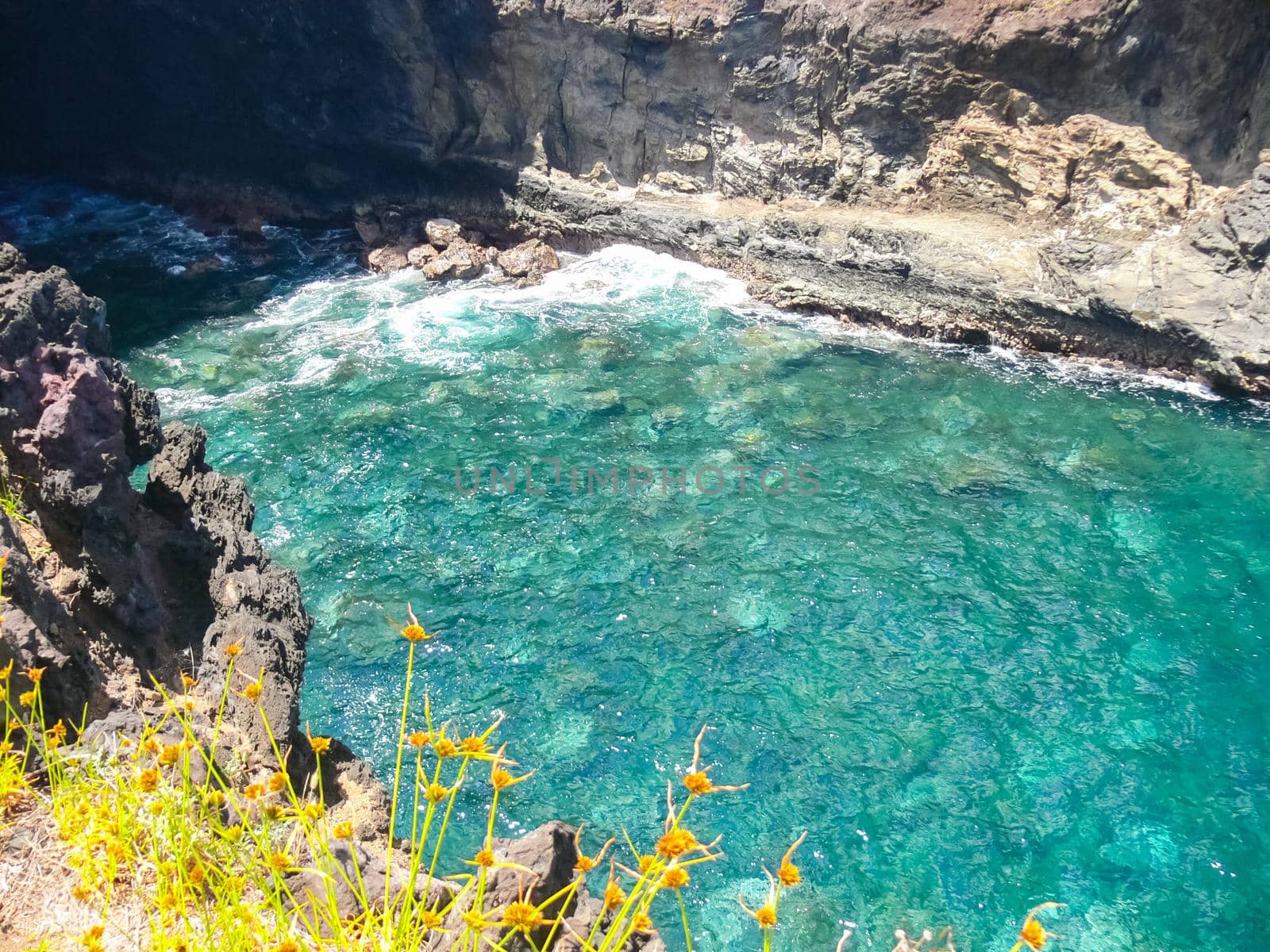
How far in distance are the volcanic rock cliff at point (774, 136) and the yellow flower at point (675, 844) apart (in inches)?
774

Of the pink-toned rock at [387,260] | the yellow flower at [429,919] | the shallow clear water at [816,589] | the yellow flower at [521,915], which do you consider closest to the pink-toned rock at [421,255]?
the pink-toned rock at [387,260]

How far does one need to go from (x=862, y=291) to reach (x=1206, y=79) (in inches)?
334

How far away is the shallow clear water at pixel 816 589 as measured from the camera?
9.84m

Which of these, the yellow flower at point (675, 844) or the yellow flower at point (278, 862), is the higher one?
the yellow flower at point (675, 844)

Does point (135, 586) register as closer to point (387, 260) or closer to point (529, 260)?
point (529, 260)

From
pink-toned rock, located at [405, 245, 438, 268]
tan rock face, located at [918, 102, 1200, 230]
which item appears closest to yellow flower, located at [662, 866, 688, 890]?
tan rock face, located at [918, 102, 1200, 230]

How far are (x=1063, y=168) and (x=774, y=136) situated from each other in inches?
321

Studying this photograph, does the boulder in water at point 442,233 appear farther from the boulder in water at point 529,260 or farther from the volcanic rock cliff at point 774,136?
the boulder in water at point 529,260

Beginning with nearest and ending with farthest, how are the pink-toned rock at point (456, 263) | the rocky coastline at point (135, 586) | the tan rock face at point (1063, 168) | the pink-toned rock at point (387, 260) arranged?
the rocky coastline at point (135, 586)
the tan rock face at point (1063, 168)
the pink-toned rock at point (456, 263)
the pink-toned rock at point (387, 260)

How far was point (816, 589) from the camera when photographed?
13352 millimetres

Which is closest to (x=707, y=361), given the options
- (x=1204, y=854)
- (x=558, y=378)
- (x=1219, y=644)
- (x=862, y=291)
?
(x=558, y=378)

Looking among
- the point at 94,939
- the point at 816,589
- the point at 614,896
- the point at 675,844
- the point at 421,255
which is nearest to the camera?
the point at 675,844

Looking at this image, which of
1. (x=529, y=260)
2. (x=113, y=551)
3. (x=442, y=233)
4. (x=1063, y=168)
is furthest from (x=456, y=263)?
(x=113, y=551)

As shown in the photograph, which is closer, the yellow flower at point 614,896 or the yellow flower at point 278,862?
the yellow flower at point 614,896
